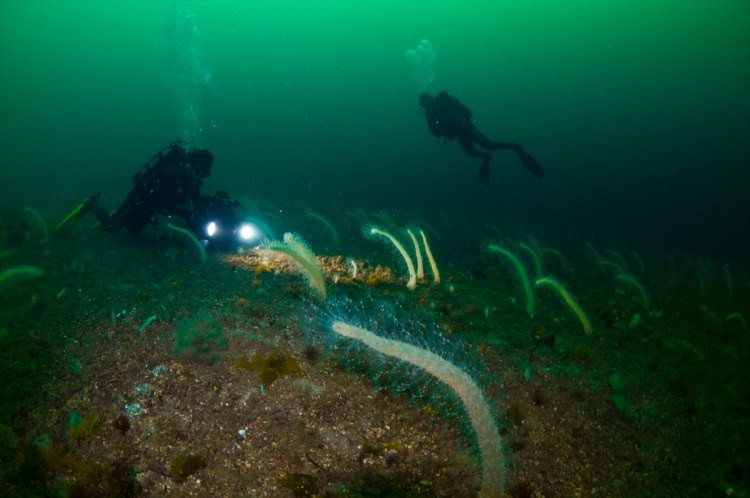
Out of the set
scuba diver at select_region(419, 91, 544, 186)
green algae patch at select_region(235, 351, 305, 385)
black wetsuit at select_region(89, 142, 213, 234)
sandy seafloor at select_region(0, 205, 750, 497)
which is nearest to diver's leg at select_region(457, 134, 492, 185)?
scuba diver at select_region(419, 91, 544, 186)

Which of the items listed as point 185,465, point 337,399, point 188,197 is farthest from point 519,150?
point 185,465

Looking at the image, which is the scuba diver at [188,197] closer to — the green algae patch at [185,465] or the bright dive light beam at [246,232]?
the bright dive light beam at [246,232]

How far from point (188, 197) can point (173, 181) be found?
462 millimetres

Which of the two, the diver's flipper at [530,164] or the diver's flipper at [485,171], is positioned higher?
the diver's flipper at [530,164]

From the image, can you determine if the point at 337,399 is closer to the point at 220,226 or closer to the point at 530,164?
the point at 220,226

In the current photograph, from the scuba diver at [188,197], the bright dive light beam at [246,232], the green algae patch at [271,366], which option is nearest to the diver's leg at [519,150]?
the bright dive light beam at [246,232]

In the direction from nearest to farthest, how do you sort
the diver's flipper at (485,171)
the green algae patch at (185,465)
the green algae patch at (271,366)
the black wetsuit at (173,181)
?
the green algae patch at (185,465), the green algae patch at (271,366), the black wetsuit at (173,181), the diver's flipper at (485,171)

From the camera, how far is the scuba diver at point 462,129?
10.6 metres

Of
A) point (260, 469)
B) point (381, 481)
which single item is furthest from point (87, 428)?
point (381, 481)

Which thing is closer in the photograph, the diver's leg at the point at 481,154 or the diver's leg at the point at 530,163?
the diver's leg at the point at 530,163

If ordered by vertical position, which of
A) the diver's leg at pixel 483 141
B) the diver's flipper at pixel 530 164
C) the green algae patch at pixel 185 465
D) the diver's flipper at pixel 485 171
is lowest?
the green algae patch at pixel 185 465

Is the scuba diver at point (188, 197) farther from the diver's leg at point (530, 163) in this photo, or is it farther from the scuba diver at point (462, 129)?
the diver's leg at point (530, 163)

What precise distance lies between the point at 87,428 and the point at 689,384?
5.23m

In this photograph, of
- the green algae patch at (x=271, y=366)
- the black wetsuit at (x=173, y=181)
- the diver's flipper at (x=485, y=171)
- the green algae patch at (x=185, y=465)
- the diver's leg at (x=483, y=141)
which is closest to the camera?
the green algae patch at (x=185, y=465)
